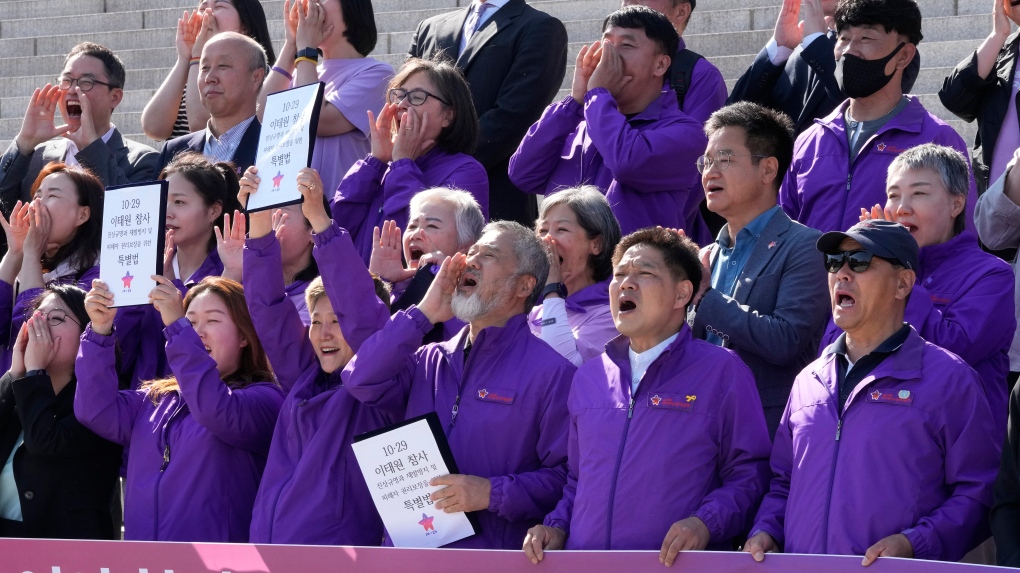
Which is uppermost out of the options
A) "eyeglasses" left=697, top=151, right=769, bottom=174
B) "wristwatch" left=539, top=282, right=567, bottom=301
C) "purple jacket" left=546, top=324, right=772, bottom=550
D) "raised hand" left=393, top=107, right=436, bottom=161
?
"raised hand" left=393, top=107, right=436, bottom=161

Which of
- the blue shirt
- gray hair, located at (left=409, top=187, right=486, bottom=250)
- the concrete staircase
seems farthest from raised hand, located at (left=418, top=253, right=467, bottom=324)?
the concrete staircase

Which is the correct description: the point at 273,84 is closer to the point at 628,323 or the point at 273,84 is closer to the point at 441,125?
the point at 441,125

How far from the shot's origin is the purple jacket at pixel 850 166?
5852 mm

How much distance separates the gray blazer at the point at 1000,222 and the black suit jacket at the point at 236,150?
343 centimetres

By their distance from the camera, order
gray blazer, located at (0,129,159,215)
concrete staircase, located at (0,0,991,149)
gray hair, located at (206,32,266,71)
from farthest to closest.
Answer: concrete staircase, located at (0,0,991,149), gray blazer, located at (0,129,159,215), gray hair, located at (206,32,266,71)

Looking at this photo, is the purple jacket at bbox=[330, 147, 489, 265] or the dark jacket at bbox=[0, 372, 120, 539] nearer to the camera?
the dark jacket at bbox=[0, 372, 120, 539]

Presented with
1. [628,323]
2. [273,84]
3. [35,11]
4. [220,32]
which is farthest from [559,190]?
[35,11]

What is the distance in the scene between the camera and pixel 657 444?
4.53 metres

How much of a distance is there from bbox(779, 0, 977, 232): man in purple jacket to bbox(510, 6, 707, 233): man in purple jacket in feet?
1.59

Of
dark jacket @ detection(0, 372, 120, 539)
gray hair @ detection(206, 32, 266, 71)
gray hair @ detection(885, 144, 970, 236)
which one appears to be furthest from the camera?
gray hair @ detection(206, 32, 266, 71)

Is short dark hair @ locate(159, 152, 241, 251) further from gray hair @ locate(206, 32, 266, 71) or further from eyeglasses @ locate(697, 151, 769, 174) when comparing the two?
eyeglasses @ locate(697, 151, 769, 174)

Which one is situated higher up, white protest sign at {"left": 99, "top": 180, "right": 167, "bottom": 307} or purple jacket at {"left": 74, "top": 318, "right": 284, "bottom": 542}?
white protest sign at {"left": 99, "top": 180, "right": 167, "bottom": 307}

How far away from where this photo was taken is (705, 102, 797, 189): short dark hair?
555 centimetres

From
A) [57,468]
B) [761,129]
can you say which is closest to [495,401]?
[761,129]
